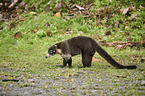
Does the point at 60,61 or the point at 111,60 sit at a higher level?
the point at 111,60

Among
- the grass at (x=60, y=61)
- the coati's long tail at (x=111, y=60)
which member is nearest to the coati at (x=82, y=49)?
the coati's long tail at (x=111, y=60)

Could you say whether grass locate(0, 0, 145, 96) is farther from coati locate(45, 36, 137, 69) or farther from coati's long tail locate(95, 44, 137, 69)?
coati locate(45, 36, 137, 69)

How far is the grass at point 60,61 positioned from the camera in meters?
4.59

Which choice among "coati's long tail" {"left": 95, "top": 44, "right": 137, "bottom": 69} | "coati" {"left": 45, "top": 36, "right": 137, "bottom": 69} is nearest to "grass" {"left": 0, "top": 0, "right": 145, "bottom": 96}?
"coati's long tail" {"left": 95, "top": 44, "right": 137, "bottom": 69}

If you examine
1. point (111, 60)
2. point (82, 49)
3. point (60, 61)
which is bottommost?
point (60, 61)

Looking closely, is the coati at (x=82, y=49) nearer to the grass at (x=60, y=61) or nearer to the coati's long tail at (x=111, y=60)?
the coati's long tail at (x=111, y=60)

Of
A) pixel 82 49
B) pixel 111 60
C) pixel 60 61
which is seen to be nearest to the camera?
pixel 111 60

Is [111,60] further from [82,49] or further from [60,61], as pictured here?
[60,61]

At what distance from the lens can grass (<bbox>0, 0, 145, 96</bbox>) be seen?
15.0ft

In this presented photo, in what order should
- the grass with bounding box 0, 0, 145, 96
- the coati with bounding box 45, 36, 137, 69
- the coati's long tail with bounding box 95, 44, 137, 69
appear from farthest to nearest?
the coati with bounding box 45, 36, 137, 69 < the coati's long tail with bounding box 95, 44, 137, 69 < the grass with bounding box 0, 0, 145, 96

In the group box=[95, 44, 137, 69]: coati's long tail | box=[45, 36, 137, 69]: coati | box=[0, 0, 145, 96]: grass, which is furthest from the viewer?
box=[45, 36, 137, 69]: coati

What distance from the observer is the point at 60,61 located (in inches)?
371

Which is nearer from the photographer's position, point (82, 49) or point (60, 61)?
point (82, 49)

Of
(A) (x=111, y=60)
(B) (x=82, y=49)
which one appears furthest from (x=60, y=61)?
A: (A) (x=111, y=60)
